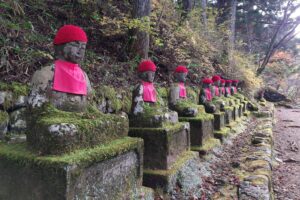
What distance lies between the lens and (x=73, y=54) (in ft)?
8.56

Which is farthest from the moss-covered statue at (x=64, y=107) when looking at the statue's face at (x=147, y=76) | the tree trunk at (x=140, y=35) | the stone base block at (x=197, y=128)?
the tree trunk at (x=140, y=35)

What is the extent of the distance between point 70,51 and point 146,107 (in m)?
1.61

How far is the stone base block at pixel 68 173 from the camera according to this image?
2.12 meters

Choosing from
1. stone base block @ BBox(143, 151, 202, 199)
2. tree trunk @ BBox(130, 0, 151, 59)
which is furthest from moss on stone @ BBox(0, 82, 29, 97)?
tree trunk @ BBox(130, 0, 151, 59)

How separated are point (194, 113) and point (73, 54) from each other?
10.2 feet

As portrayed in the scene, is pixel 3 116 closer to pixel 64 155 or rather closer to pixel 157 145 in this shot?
pixel 64 155

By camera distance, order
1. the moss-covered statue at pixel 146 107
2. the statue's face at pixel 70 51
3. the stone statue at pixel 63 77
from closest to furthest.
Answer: the stone statue at pixel 63 77 → the statue's face at pixel 70 51 → the moss-covered statue at pixel 146 107

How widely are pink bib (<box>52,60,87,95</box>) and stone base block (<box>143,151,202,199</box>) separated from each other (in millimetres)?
1564

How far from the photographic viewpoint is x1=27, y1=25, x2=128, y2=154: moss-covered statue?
225 cm

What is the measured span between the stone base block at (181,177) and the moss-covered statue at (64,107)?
1144mm

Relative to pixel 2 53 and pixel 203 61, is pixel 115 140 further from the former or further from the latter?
pixel 203 61

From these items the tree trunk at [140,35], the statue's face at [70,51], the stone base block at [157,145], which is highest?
the tree trunk at [140,35]

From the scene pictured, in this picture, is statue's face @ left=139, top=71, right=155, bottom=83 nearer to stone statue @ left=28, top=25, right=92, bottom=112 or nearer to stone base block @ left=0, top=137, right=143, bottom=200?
stone base block @ left=0, top=137, right=143, bottom=200

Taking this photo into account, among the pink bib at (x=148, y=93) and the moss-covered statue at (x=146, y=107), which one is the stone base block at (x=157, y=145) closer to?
the moss-covered statue at (x=146, y=107)
